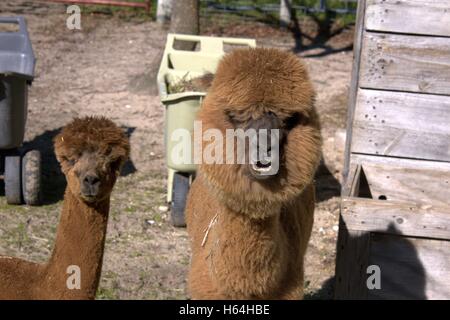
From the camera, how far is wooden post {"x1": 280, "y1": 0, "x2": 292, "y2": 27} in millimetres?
13562

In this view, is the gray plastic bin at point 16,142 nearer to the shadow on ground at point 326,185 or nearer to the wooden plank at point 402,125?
the shadow on ground at point 326,185

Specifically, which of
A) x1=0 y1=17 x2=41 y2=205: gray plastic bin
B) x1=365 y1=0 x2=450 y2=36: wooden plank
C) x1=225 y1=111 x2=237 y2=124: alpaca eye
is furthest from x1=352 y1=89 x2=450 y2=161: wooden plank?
x1=0 y1=17 x2=41 y2=205: gray plastic bin

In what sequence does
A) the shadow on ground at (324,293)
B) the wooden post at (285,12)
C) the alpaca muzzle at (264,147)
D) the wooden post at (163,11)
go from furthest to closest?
the wooden post at (285,12) → the wooden post at (163,11) → the shadow on ground at (324,293) → the alpaca muzzle at (264,147)

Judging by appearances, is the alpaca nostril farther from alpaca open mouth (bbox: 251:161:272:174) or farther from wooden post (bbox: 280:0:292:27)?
wooden post (bbox: 280:0:292:27)

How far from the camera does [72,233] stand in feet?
12.5

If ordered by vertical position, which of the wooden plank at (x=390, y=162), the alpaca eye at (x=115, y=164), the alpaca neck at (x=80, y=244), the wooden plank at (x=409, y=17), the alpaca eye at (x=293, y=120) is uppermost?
the wooden plank at (x=409, y=17)

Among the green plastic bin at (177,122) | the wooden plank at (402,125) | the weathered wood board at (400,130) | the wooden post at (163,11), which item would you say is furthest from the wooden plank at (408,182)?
the wooden post at (163,11)

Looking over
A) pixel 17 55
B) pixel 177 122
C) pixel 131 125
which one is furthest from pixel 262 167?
pixel 131 125

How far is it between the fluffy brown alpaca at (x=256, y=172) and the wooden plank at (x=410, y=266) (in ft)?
3.58

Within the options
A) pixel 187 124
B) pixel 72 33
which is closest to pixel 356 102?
pixel 187 124

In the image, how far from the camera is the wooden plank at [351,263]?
4660mm

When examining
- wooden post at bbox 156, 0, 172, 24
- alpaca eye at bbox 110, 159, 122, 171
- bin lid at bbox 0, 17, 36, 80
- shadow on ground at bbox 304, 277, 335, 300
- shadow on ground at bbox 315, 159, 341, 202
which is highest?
wooden post at bbox 156, 0, 172, 24

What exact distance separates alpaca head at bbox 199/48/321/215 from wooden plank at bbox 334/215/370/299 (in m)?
1.25
